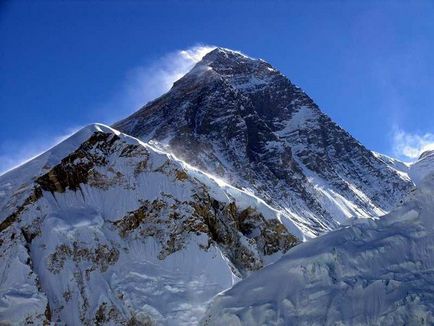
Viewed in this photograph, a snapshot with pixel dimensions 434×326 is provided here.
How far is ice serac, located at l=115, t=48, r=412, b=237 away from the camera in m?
96.1

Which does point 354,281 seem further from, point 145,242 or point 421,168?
point 421,168

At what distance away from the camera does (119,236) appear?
60.0 m

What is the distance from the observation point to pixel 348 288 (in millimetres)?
45188

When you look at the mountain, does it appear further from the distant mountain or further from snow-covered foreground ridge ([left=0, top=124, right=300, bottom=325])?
snow-covered foreground ridge ([left=0, top=124, right=300, bottom=325])

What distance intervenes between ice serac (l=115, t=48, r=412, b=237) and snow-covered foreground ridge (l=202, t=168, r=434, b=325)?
75.6 feet

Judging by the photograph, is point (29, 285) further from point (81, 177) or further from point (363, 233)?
point (363, 233)

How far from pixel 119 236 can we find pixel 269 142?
182ft

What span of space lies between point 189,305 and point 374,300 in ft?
53.2

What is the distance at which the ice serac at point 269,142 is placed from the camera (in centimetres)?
9612

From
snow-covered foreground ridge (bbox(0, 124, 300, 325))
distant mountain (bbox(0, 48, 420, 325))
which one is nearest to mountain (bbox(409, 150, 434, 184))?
distant mountain (bbox(0, 48, 420, 325))

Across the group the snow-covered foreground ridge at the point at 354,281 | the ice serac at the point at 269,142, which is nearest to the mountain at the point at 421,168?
the ice serac at the point at 269,142

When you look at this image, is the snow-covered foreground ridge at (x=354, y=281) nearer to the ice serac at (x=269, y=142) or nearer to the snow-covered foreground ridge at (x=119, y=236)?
the snow-covered foreground ridge at (x=119, y=236)

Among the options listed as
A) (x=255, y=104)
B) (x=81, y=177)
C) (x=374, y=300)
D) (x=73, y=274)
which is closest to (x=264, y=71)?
(x=255, y=104)

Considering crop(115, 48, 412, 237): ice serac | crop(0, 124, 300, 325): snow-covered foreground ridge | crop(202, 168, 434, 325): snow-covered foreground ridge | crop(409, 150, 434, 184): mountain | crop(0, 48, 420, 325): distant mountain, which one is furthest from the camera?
crop(409, 150, 434, 184): mountain
